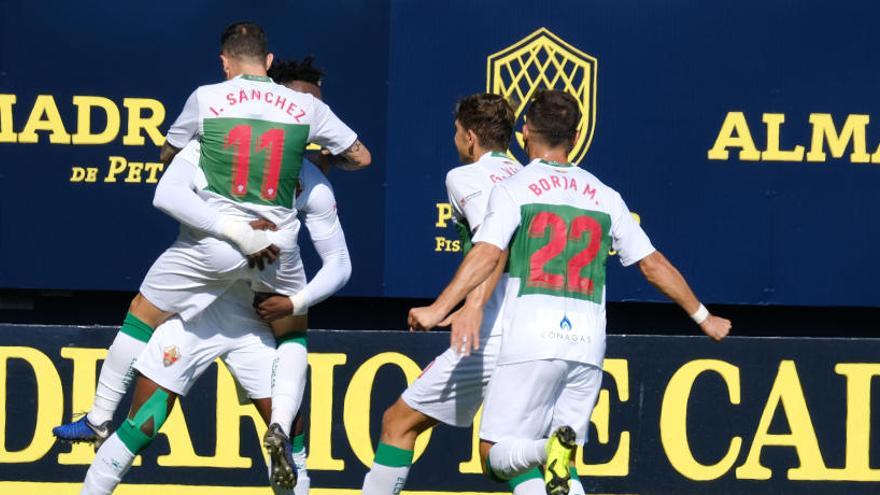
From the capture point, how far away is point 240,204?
22.8ft

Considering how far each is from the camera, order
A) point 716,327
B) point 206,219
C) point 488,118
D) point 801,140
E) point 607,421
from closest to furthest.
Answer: point 716,327
point 206,219
point 488,118
point 607,421
point 801,140

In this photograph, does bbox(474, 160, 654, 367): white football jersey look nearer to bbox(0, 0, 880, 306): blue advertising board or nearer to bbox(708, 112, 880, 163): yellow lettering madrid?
bbox(0, 0, 880, 306): blue advertising board

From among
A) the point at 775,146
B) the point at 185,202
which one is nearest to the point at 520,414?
the point at 185,202

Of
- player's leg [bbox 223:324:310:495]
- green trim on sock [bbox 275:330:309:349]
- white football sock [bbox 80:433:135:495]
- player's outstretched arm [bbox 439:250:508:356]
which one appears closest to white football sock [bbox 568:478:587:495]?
player's outstretched arm [bbox 439:250:508:356]

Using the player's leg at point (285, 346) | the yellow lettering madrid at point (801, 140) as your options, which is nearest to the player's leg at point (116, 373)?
the player's leg at point (285, 346)

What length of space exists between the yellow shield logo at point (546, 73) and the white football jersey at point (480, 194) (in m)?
1.96

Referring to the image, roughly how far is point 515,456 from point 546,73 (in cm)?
316

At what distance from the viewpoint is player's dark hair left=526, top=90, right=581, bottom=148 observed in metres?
6.52

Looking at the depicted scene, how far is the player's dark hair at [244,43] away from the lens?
7039 millimetres

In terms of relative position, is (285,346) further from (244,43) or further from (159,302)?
(244,43)

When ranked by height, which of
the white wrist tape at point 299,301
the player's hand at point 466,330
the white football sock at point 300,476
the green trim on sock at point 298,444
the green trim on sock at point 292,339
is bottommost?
the white football sock at point 300,476

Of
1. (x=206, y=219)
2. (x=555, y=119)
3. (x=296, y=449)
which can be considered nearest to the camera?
(x=555, y=119)

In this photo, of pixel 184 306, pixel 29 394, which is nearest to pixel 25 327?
pixel 29 394

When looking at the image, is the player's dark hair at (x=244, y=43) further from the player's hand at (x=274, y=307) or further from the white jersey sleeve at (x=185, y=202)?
the player's hand at (x=274, y=307)
